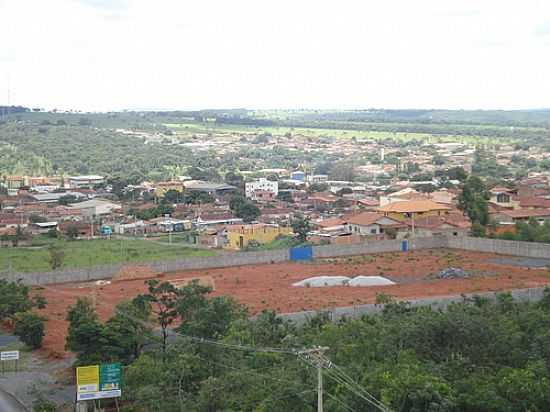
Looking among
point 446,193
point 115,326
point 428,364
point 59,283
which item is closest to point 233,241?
point 59,283

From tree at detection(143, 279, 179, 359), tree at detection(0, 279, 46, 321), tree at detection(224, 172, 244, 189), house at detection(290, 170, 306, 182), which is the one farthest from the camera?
house at detection(290, 170, 306, 182)

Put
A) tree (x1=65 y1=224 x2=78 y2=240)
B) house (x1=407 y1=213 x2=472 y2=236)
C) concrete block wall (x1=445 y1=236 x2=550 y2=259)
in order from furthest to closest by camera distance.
A: tree (x1=65 y1=224 x2=78 y2=240) → house (x1=407 y1=213 x2=472 y2=236) → concrete block wall (x1=445 y1=236 x2=550 y2=259)

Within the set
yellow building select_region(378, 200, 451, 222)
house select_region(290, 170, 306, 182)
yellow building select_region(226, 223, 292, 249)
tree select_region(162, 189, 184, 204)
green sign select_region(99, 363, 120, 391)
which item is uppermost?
green sign select_region(99, 363, 120, 391)

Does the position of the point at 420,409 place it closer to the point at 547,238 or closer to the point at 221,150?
the point at 547,238

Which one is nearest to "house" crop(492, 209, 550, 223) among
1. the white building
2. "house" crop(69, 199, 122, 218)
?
the white building

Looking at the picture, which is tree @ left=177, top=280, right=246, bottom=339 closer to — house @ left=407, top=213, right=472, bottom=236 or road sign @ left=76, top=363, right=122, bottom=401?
road sign @ left=76, top=363, right=122, bottom=401

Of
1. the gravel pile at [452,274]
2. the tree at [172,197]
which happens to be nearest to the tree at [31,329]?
the gravel pile at [452,274]

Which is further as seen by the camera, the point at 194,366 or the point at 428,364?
the point at 194,366
